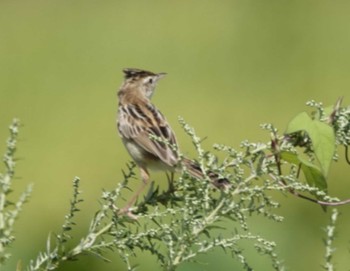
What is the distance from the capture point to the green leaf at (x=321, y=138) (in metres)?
2.38

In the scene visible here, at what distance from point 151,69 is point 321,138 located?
32.2ft

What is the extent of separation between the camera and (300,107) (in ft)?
36.6

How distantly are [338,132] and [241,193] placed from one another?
1.25 feet

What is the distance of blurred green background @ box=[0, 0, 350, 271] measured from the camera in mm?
10289

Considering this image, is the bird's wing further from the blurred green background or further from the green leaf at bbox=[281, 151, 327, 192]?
the blurred green background

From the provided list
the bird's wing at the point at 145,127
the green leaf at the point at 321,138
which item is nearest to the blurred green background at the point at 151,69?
the bird's wing at the point at 145,127

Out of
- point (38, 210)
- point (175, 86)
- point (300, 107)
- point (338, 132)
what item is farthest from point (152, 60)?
point (338, 132)

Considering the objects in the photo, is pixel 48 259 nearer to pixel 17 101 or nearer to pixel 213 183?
pixel 213 183

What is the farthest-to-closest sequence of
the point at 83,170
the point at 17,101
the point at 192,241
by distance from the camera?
1. the point at 17,101
2. the point at 83,170
3. the point at 192,241

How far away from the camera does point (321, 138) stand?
239 centimetres

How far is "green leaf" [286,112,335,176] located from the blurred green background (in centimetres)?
561

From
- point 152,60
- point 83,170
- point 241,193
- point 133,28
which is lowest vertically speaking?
point 241,193

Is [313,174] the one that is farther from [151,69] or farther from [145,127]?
[151,69]

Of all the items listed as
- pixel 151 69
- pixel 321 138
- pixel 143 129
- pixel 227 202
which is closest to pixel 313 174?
pixel 321 138
